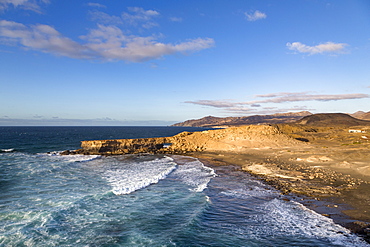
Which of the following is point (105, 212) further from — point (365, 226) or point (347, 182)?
point (347, 182)

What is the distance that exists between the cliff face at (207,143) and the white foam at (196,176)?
17.8m

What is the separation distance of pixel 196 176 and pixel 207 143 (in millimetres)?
25156

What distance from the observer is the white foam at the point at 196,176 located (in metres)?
19.8

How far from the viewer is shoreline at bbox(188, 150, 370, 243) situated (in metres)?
11.9

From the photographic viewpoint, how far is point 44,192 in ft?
57.4

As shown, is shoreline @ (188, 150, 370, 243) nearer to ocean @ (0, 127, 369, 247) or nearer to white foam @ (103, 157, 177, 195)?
ocean @ (0, 127, 369, 247)

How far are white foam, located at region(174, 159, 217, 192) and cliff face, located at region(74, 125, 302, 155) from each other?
58.3 feet

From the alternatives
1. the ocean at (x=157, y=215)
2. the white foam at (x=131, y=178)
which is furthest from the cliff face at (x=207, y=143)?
the ocean at (x=157, y=215)

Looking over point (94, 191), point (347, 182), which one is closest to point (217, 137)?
point (347, 182)

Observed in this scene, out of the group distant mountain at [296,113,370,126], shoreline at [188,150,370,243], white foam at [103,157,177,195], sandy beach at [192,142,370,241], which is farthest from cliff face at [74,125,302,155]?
distant mountain at [296,113,370,126]

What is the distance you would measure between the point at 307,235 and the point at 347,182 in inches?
434

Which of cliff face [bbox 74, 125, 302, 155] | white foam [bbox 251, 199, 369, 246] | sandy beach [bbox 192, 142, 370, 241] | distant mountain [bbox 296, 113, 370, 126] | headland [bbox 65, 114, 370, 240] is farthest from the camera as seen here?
distant mountain [bbox 296, 113, 370, 126]

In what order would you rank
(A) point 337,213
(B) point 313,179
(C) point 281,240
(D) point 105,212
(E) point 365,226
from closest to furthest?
1. (C) point 281,240
2. (E) point 365,226
3. (A) point 337,213
4. (D) point 105,212
5. (B) point 313,179

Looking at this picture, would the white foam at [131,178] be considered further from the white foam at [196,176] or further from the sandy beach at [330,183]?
the sandy beach at [330,183]
